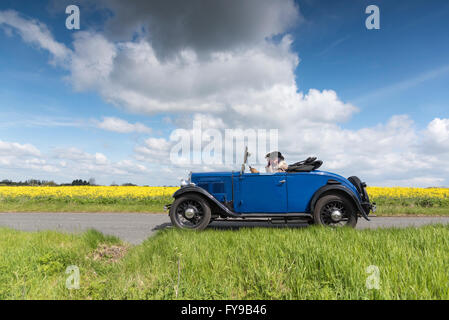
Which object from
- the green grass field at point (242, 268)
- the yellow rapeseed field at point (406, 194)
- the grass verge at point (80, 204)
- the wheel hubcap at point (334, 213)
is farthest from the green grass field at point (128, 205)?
the green grass field at point (242, 268)

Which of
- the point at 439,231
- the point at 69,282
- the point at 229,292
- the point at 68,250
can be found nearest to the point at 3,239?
the point at 68,250

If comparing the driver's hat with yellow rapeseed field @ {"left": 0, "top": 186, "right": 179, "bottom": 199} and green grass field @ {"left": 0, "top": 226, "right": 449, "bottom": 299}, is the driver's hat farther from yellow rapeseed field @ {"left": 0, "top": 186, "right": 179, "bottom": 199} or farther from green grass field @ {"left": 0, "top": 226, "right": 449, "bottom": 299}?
yellow rapeseed field @ {"left": 0, "top": 186, "right": 179, "bottom": 199}

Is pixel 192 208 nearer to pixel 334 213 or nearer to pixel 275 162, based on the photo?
pixel 275 162

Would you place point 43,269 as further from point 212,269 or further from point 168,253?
point 212,269

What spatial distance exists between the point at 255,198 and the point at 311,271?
2.99 meters

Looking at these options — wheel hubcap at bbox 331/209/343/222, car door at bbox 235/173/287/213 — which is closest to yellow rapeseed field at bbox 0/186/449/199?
car door at bbox 235/173/287/213

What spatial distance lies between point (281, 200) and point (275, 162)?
917 mm

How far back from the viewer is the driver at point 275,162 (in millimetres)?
5711

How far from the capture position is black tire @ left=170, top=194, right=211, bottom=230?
5.54 metres

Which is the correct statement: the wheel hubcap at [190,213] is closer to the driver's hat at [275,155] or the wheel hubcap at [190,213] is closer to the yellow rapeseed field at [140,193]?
the driver's hat at [275,155]

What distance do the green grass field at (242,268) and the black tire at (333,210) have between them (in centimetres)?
128

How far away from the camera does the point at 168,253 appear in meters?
3.48

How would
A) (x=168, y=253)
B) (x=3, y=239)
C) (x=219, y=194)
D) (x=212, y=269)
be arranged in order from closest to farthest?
1. (x=212, y=269)
2. (x=168, y=253)
3. (x=3, y=239)
4. (x=219, y=194)

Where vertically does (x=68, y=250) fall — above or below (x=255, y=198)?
below
